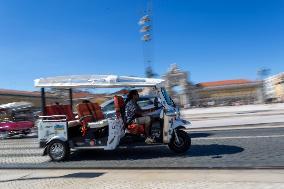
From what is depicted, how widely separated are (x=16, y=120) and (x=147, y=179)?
64.4 feet

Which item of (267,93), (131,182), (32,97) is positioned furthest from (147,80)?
(32,97)

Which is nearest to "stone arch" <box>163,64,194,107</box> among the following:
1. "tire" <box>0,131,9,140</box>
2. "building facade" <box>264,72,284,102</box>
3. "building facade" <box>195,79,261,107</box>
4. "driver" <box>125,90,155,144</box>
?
"building facade" <box>195,79,261,107</box>

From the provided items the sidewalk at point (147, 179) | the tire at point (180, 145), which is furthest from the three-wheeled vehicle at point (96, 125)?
the sidewalk at point (147, 179)

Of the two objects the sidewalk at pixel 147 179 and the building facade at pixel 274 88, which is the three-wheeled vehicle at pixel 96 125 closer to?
the sidewalk at pixel 147 179

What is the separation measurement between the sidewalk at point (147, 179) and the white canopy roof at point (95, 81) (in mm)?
2761

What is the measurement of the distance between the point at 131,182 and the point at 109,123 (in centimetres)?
351

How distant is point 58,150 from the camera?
498 inches

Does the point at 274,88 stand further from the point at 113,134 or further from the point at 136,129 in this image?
the point at 113,134

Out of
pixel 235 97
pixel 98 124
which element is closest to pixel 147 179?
pixel 98 124

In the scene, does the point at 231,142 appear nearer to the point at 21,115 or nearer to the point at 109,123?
the point at 109,123

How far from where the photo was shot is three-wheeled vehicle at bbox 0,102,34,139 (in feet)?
85.0

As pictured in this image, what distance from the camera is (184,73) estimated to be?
227 ft

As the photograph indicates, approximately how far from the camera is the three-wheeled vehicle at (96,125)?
12281 mm

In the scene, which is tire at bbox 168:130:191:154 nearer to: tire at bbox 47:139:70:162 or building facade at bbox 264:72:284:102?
tire at bbox 47:139:70:162
